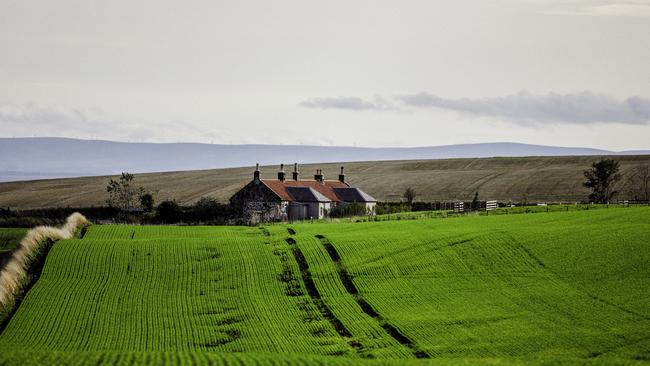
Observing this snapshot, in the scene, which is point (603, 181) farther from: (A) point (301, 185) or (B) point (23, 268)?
(B) point (23, 268)

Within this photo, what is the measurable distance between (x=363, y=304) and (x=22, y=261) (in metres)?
22.8

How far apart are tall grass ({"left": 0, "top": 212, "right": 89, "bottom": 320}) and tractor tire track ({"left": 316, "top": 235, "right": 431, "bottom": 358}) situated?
61.7ft

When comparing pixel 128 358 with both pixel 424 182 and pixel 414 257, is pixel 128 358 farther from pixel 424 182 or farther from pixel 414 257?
pixel 424 182

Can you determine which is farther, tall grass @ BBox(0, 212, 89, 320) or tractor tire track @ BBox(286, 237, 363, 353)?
tall grass @ BBox(0, 212, 89, 320)

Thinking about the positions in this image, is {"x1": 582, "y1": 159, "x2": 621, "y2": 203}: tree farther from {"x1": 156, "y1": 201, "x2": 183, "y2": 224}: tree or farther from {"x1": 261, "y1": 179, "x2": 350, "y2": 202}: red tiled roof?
{"x1": 156, "y1": 201, "x2": 183, "y2": 224}: tree

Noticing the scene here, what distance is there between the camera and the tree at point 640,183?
13562 cm

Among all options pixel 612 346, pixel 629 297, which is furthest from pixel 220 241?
pixel 612 346

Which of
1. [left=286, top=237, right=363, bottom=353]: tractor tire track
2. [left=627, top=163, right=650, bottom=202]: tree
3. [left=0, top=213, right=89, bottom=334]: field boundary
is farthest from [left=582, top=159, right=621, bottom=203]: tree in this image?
[left=0, top=213, right=89, bottom=334]: field boundary

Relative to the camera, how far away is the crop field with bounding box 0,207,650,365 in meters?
43.4

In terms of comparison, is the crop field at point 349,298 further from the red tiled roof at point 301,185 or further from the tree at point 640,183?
the tree at point 640,183

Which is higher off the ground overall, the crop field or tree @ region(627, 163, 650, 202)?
tree @ region(627, 163, 650, 202)

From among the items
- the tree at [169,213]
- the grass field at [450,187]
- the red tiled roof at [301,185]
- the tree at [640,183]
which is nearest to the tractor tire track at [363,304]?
the red tiled roof at [301,185]

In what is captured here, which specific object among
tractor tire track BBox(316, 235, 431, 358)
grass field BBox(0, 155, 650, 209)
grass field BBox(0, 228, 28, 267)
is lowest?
tractor tire track BBox(316, 235, 431, 358)

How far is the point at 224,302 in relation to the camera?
55344 mm
